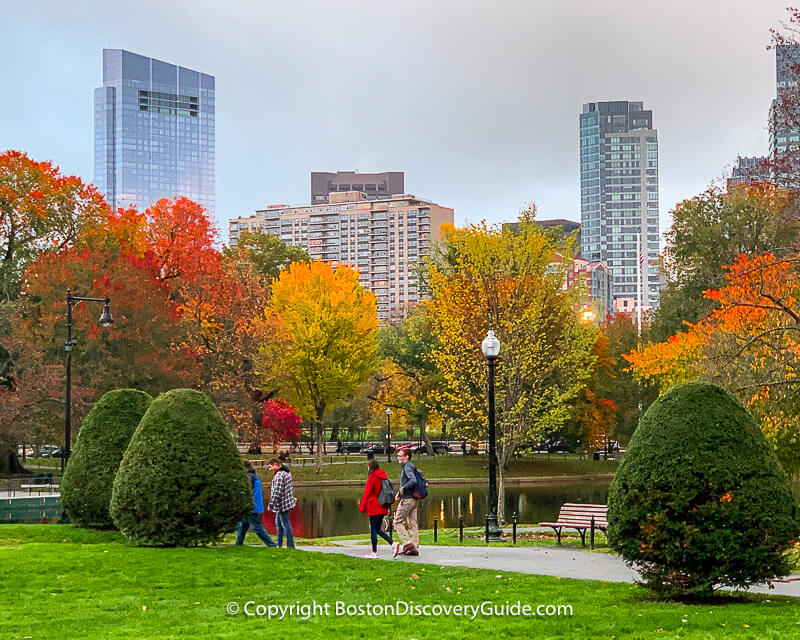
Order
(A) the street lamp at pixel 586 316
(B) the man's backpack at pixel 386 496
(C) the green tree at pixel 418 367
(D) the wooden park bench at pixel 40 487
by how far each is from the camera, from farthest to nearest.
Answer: (C) the green tree at pixel 418 367 → (A) the street lamp at pixel 586 316 → (D) the wooden park bench at pixel 40 487 → (B) the man's backpack at pixel 386 496

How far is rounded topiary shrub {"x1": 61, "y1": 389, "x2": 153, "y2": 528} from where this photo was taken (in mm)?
20328

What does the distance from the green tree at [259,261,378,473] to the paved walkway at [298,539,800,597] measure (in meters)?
35.7

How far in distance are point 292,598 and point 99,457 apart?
9.19m

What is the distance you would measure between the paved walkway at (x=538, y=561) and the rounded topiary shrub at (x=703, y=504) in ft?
5.75

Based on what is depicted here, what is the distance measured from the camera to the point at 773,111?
22.6m

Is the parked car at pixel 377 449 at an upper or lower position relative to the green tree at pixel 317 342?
lower

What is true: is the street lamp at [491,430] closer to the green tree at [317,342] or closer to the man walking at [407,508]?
the man walking at [407,508]

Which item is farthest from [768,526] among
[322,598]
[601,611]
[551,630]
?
[322,598]

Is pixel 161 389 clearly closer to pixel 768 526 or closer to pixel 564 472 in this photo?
pixel 564 472

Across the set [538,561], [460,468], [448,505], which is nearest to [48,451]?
[460,468]

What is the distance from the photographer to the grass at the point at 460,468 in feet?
185

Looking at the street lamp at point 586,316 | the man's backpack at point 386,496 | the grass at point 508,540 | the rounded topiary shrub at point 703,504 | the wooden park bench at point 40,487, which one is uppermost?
the street lamp at point 586,316

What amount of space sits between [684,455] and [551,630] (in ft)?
8.55

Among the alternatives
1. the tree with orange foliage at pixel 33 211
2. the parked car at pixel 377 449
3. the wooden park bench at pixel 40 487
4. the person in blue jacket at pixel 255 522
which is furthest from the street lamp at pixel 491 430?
the parked car at pixel 377 449
